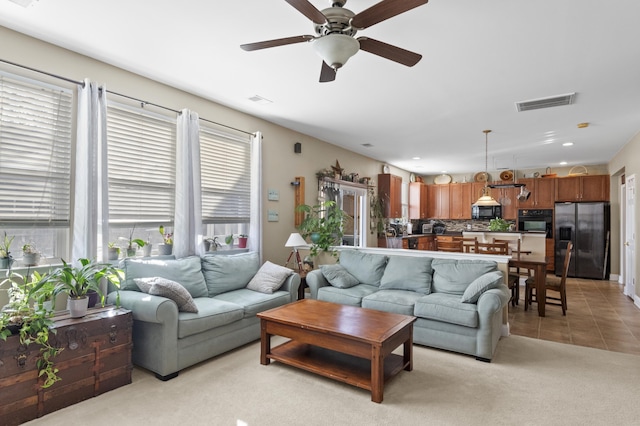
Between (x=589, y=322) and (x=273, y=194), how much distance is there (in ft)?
14.7

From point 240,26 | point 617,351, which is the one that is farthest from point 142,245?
point 617,351

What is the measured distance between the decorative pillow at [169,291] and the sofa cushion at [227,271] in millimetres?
743

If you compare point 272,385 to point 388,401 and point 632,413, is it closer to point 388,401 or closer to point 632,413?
point 388,401

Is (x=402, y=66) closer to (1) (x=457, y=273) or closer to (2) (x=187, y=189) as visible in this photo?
(1) (x=457, y=273)

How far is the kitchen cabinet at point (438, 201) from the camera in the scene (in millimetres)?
9805

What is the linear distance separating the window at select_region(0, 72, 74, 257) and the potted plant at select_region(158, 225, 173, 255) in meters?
0.86

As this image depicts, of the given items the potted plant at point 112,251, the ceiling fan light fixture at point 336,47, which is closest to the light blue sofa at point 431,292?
the potted plant at point 112,251

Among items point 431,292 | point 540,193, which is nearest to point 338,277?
point 431,292

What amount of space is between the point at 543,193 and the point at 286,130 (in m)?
6.73

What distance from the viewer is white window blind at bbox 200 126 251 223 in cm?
428

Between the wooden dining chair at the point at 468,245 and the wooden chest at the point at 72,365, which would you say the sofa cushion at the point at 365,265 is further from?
the wooden chest at the point at 72,365

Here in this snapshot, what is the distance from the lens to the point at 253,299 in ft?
12.0

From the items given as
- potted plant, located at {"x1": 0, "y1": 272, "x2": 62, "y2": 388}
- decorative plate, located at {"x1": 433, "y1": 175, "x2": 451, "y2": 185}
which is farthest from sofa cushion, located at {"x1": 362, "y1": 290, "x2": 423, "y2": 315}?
decorative plate, located at {"x1": 433, "y1": 175, "x2": 451, "y2": 185}

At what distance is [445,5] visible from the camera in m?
2.31
